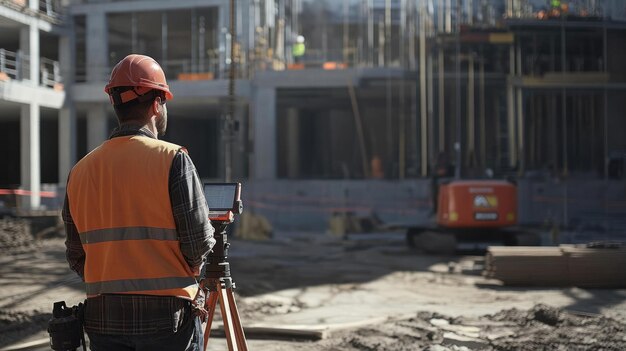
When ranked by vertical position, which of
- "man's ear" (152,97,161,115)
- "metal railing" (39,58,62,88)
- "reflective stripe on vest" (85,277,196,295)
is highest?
"metal railing" (39,58,62,88)

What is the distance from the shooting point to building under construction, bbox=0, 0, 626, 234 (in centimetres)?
2047

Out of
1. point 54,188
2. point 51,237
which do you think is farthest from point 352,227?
point 54,188

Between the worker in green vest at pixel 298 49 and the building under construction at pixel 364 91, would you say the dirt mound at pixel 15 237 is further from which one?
the worker in green vest at pixel 298 49

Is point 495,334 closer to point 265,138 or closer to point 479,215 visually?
point 479,215

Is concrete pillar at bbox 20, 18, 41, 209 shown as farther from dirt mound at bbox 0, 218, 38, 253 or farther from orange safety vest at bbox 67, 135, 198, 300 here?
orange safety vest at bbox 67, 135, 198, 300

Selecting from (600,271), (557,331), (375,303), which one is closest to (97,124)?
(375,303)

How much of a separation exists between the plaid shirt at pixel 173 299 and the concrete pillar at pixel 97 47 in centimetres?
2859

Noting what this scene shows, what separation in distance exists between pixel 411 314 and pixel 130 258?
5.81 m

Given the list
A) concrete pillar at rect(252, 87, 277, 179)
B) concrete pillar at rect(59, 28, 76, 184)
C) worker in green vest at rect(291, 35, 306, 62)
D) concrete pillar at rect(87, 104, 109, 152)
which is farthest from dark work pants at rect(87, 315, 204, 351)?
concrete pillar at rect(87, 104, 109, 152)

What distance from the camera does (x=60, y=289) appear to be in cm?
938

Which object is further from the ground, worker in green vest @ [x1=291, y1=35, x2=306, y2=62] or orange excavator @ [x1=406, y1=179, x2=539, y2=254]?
worker in green vest @ [x1=291, y1=35, x2=306, y2=62]

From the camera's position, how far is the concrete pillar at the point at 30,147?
26.9 m

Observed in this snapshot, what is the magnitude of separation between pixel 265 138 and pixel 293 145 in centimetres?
110

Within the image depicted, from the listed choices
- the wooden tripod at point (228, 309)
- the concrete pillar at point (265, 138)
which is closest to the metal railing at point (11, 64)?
the concrete pillar at point (265, 138)
